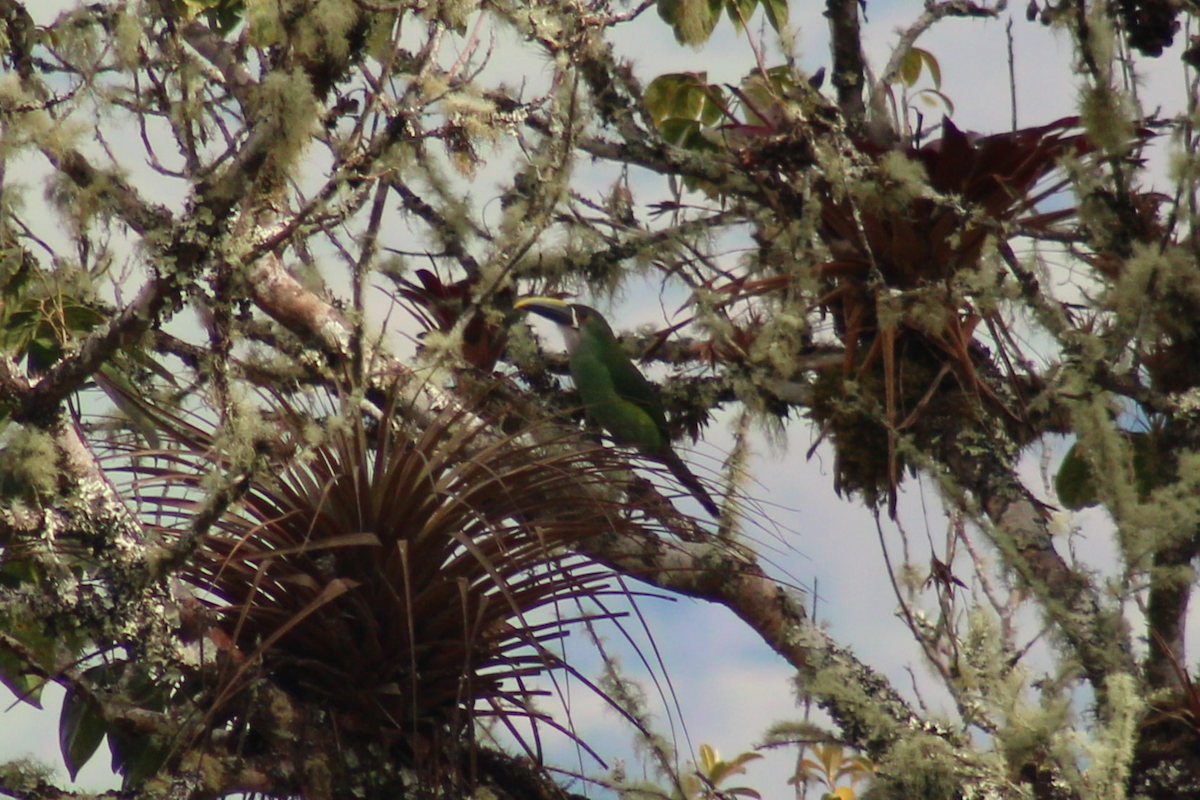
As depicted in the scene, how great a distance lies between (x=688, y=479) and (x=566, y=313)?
2.30 feet

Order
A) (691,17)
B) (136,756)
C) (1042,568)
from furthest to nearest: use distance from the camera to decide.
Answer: (691,17)
(1042,568)
(136,756)

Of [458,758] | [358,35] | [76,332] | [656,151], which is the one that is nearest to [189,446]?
[76,332]

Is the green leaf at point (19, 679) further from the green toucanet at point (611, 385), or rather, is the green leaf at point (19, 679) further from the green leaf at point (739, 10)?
the green leaf at point (739, 10)

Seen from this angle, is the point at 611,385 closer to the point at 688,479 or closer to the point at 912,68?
the point at 688,479

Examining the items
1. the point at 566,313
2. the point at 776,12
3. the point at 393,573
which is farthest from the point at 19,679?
the point at 776,12

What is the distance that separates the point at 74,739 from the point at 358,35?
136cm

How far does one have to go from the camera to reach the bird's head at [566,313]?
11.7 feet

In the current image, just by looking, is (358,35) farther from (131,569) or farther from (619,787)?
(619,787)

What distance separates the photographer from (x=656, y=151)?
3.25m

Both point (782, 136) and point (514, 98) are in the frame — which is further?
point (514, 98)

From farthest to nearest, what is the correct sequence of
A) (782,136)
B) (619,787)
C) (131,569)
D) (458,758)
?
(782,136)
(619,787)
(458,758)
(131,569)

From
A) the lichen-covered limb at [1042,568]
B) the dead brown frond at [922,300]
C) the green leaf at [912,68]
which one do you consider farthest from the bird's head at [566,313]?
the green leaf at [912,68]

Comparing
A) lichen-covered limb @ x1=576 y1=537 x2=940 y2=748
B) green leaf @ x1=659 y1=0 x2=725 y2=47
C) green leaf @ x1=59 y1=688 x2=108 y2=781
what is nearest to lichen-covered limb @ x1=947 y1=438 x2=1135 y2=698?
lichen-covered limb @ x1=576 y1=537 x2=940 y2=748

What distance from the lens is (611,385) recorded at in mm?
3582
